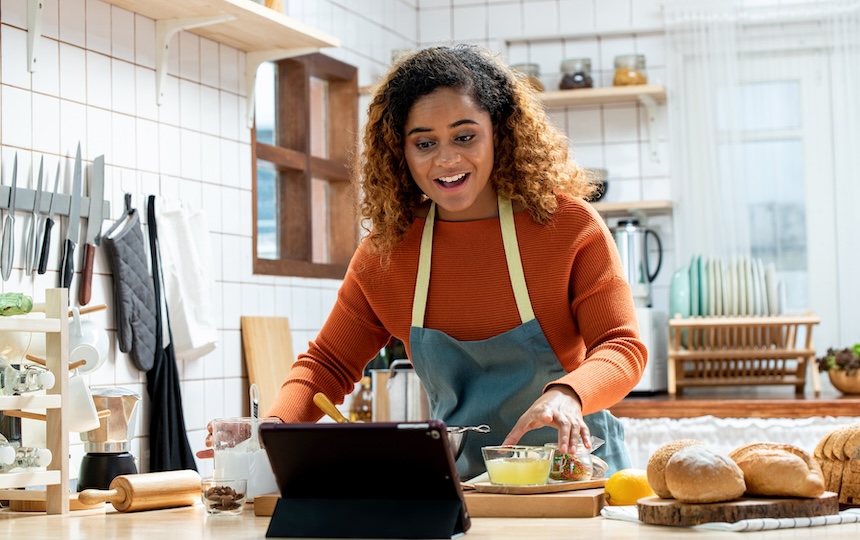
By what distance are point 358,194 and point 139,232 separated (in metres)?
0.91

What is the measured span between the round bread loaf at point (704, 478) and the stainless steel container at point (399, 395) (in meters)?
2.27

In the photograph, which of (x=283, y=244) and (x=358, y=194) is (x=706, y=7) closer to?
(x=283, y=244)

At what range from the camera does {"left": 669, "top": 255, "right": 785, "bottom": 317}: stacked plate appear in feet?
13.3

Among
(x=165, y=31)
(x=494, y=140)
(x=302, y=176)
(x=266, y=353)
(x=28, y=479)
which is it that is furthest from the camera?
(x=302, y=176)

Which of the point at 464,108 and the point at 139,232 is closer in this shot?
the point at 464,108

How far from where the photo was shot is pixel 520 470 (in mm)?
1529

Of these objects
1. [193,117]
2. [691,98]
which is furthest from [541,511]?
[691,98]

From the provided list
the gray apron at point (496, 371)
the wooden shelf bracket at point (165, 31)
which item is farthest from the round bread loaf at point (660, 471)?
the wooden shelf bracket at point (165, 31)

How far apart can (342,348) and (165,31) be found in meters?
1.34

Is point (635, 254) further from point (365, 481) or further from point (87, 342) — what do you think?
point (365, 481)

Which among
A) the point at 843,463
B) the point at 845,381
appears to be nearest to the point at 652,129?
the point at 845,381

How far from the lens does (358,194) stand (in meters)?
2.17

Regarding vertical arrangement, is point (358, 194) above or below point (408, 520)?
above

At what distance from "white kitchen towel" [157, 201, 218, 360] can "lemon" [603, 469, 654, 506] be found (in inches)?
67.4
